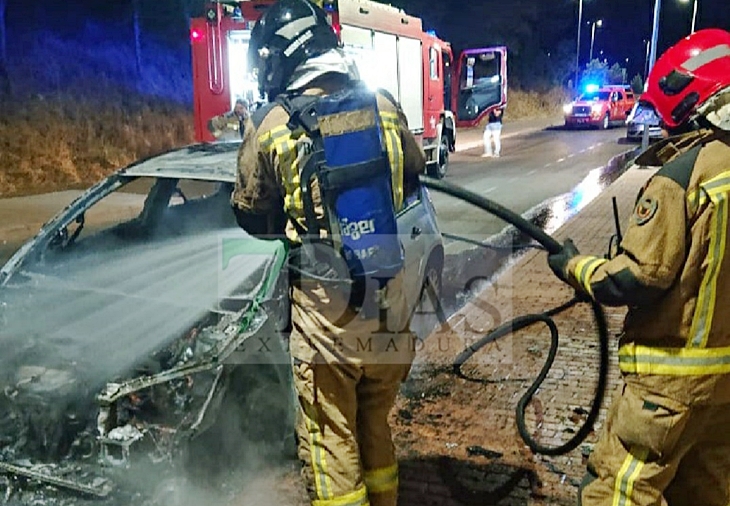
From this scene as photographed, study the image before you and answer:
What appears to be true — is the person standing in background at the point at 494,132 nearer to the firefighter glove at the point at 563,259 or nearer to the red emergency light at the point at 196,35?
the red emergency light at the point at 196,35

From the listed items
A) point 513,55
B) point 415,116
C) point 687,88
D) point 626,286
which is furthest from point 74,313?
point 513,55

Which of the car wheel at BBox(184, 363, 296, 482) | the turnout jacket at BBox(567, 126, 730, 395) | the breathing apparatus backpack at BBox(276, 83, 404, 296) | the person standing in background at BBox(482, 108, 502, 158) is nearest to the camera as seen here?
the turnout jacket at BBox(567, 126, 730, 395)

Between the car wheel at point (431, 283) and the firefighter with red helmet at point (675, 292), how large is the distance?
2536 millimetres

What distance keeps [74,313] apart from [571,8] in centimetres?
5469

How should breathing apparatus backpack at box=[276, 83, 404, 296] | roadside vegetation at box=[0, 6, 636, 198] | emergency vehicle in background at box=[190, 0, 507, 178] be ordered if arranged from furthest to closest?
roadside vegetation at box=[0, 6, 636, 198] → emergency vehicle in background at box=[190, 0, 507, 178] → breathing apparatus backpack at box=[276, 83, 404, 296]

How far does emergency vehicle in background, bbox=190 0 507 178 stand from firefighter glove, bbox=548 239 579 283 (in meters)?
6.06

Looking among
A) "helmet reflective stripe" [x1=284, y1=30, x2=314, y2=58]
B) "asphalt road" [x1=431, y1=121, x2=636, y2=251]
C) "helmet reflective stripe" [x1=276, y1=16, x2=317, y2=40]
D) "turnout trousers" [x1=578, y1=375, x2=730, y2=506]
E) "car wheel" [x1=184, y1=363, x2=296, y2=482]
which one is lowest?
"asphalt road" [x1=431, y1=121, x2=636, y2=251]

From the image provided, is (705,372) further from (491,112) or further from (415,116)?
(491,112)

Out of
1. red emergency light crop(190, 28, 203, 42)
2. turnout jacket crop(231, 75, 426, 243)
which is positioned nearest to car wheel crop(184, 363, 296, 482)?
turnout jacket crop(231, 75, 426, 243)

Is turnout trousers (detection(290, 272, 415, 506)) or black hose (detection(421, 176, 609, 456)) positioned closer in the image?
turnout trousers (detection(290, 272, 415, 506))

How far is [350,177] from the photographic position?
2.44 meters

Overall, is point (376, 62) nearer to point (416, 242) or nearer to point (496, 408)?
point (416, 242)

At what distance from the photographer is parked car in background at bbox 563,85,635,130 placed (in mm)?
29766

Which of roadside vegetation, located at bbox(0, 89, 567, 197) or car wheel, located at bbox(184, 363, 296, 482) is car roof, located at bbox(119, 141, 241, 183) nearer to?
car wheel, located at bbox(184, 363, 296, 482)
